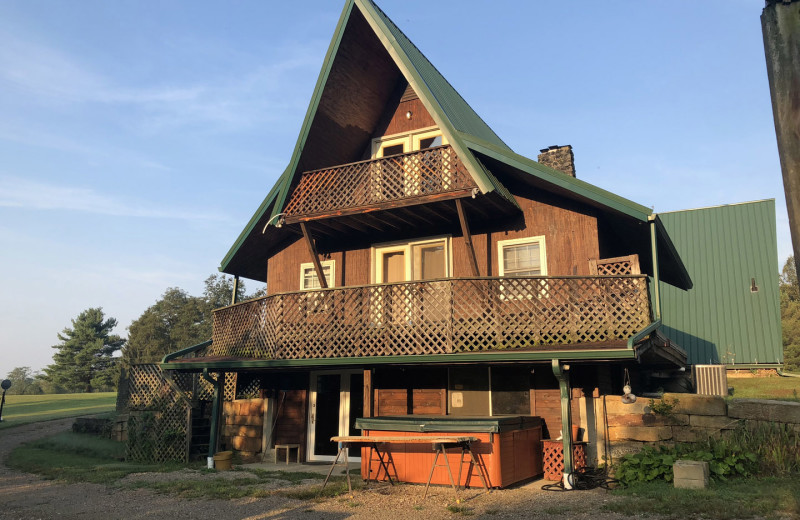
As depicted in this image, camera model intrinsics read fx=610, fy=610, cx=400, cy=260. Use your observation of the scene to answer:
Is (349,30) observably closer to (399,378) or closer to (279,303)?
(279,303)

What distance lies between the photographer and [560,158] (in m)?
19.7

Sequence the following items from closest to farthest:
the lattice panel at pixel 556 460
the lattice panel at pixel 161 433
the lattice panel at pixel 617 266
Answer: the lattice panel at pixel 556 460 → the lattice panel at pixel 617 266 → the lattice panel at pixel 161 433

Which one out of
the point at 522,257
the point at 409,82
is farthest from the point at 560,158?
the point at 409,82

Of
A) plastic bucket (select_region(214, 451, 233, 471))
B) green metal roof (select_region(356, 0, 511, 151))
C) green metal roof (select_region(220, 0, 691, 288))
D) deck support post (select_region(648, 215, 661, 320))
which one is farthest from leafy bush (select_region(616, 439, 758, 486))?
plastic bucket (select_region(214, 451, 233, 471))

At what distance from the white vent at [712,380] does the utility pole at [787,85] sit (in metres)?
16.2

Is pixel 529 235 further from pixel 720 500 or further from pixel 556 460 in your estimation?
pixel 720 500

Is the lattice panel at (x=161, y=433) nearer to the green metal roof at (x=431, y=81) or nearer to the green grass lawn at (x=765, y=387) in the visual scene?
the green metal roof at (x=431, y=81)

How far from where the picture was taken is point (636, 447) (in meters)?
12.5

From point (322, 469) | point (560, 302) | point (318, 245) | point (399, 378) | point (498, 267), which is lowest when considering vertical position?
point (322, 469)

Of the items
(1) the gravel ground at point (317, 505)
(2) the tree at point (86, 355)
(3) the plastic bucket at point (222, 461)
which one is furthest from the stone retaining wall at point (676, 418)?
(2) the tree at point (86, 355)

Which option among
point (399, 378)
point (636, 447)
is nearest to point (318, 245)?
point (399, 378)

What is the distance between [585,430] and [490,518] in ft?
17.5

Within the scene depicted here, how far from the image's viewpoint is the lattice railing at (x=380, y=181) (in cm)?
1506

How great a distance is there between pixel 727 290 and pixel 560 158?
10.2 metres
